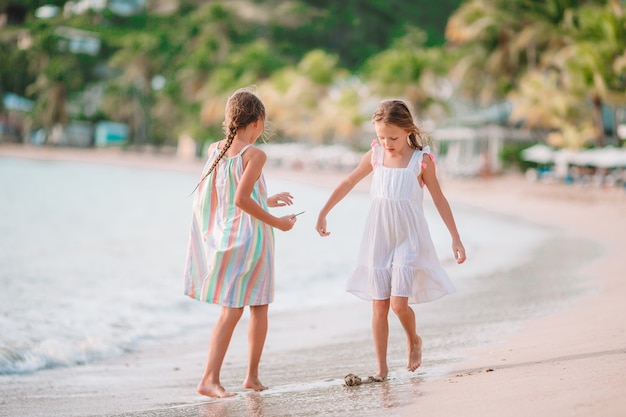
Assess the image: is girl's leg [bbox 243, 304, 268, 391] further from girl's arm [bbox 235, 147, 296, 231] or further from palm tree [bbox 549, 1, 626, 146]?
palm tree [bbox 549, 1, 626, 146]

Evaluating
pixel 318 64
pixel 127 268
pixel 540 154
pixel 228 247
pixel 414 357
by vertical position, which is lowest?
pixel 127 268

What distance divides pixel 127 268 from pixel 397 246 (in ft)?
26.9

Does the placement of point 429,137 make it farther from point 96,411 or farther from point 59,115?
point 59,115

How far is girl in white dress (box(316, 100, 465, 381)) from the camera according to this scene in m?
3.81

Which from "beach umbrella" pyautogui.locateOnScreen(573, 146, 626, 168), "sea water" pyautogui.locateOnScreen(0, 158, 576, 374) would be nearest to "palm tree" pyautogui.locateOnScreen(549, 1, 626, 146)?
"beach umbrella" pyautogui.locateOnScreen(573, 146, 626, 168)

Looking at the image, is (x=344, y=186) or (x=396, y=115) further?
(x=344, y=186)

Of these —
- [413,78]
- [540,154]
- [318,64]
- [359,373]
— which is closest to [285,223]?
[359,373]

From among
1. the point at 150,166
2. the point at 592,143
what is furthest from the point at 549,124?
the point at 150,166

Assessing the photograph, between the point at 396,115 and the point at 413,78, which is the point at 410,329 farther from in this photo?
the point at 413,78

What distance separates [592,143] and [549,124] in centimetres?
193

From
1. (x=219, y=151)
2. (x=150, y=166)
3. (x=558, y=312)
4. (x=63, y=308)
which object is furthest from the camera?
(x=150, y=166)

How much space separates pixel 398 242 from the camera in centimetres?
383

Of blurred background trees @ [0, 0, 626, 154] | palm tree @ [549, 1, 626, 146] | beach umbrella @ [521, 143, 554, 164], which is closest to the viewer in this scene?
palm tree @ [549, 1, 626, 146]

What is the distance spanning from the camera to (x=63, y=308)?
25.6 ft
